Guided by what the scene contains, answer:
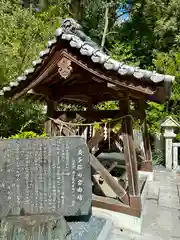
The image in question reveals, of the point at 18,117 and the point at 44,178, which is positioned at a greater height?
the point at 18,117

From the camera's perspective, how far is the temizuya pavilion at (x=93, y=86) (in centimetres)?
362

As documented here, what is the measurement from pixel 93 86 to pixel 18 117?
5.39m

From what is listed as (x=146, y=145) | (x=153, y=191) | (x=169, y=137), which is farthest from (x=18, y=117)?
(x=169, y=137)

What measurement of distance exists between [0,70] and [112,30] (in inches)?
453

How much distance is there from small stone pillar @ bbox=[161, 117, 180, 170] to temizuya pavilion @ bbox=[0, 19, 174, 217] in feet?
16.9

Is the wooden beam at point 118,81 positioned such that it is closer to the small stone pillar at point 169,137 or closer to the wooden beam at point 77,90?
the wooden beam at point 77,90

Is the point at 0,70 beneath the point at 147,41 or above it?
beneath

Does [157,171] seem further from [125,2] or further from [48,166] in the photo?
[125,2]

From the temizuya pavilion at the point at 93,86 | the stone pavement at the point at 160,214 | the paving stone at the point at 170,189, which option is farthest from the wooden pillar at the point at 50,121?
the paving stone at the point at 170,189

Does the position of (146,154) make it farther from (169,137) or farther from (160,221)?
(160,221)

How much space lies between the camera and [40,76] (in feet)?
13.8

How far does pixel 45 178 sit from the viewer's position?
362 cm

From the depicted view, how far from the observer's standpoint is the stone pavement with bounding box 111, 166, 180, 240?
12.4 feet

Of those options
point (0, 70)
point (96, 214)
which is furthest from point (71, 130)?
point (0, 70)
